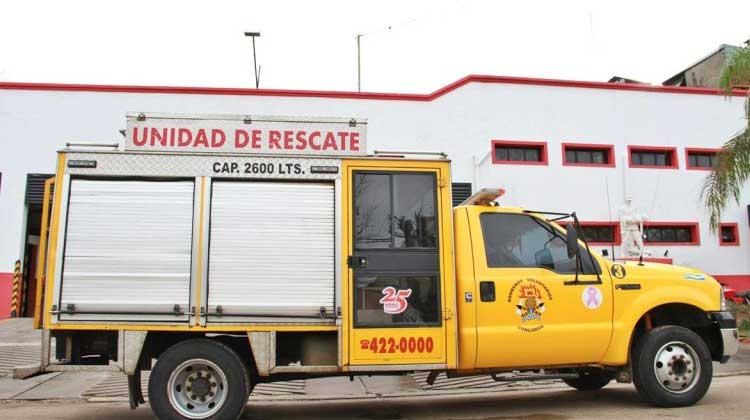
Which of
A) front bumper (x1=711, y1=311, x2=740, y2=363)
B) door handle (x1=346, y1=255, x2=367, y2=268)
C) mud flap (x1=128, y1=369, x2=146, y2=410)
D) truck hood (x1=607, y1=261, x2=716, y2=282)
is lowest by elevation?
mud flap (x1=128, y1=369, x2=146, y2=410)

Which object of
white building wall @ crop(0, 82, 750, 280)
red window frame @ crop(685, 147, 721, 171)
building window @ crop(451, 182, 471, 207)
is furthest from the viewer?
red window frame @ crop(685, 147, 721, 171)

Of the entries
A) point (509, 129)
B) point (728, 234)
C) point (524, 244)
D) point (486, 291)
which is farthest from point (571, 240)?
point (728, 234)

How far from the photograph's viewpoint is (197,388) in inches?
225

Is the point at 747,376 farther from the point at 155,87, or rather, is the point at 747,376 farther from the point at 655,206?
the point at 155,87

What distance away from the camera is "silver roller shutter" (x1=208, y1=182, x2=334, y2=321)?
5.75 m

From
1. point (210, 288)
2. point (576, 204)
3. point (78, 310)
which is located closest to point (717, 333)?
point (210, 288)

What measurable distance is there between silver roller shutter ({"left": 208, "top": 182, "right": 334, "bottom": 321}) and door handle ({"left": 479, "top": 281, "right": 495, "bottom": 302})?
1.48 m

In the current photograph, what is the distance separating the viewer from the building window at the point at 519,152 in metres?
19.7

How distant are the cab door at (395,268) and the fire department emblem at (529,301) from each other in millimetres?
773

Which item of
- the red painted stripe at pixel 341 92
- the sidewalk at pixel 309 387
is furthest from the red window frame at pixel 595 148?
the sidewalk at pixel 309 387

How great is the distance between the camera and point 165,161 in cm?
593

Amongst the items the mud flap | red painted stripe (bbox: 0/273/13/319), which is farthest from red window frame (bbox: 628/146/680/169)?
red painted stripe (bbox: 0/273/13/319)

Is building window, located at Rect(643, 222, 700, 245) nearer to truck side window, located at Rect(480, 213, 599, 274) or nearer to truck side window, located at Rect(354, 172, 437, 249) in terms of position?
truck side window, located at Rect(480, 213, 599, 274)

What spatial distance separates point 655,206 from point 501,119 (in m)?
5.99
